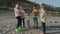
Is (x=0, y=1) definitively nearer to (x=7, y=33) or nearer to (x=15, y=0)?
(x=15, y=0)

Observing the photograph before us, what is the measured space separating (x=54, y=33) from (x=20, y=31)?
6.78 ft

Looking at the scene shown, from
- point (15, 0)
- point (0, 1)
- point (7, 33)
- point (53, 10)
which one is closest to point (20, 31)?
point (7, 33)

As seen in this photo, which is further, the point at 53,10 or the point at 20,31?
the point at 53,10

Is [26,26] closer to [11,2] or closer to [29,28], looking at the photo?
[29,28]

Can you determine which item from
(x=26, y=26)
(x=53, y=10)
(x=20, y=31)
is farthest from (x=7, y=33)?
(x=53, y=10)

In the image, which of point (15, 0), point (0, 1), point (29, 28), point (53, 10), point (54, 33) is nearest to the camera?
point (54, 33)

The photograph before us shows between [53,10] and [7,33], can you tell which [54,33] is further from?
[53,10]

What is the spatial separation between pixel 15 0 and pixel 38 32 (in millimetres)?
28446

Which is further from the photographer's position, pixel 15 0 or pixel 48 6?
pixel 15 0

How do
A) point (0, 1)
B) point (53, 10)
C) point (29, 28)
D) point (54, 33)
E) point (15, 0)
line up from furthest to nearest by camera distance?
point (15, 0) < point (0, 1) < point (53, 10) < point (29, 28) < point (54, 33)

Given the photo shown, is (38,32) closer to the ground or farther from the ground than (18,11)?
closer to the ground

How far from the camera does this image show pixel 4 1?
42094 mm

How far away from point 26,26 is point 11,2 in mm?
24692

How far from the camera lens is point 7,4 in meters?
41.8
